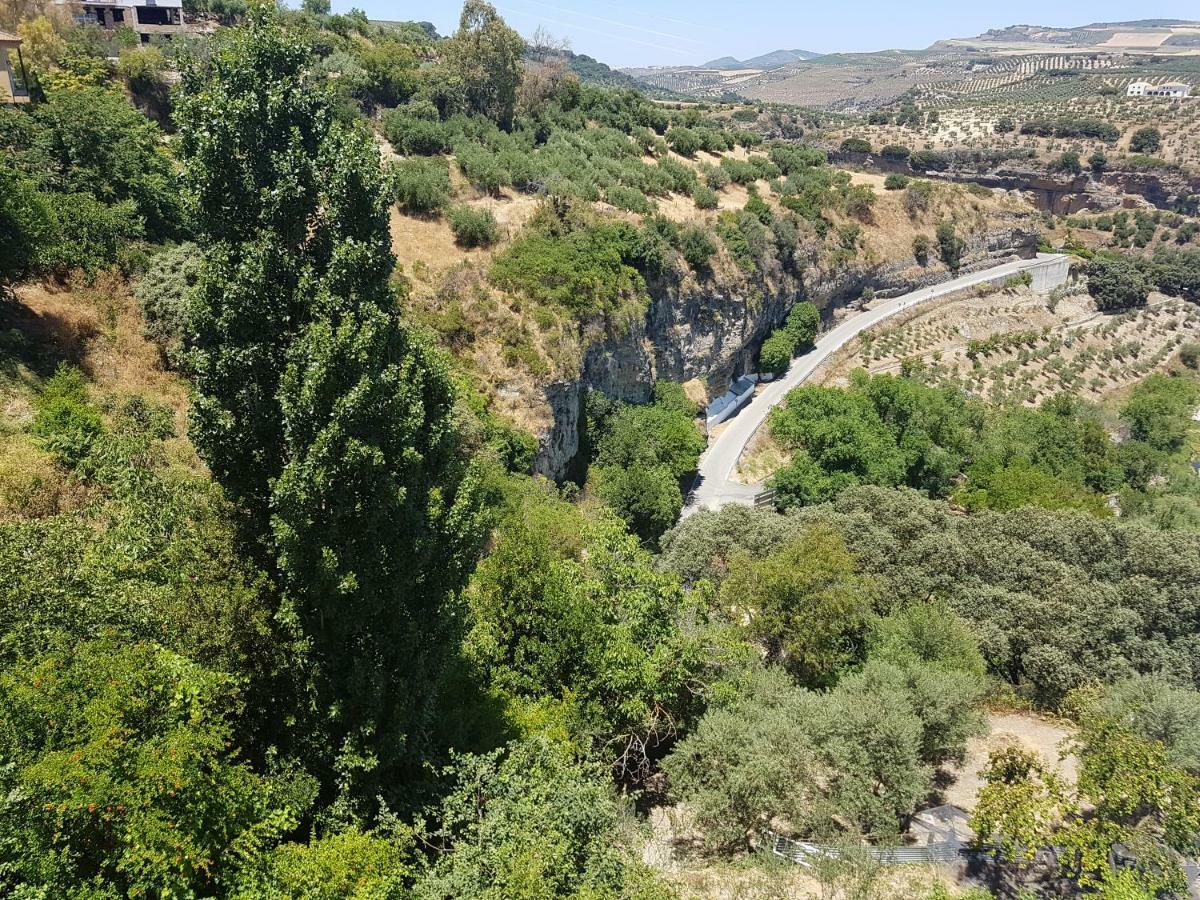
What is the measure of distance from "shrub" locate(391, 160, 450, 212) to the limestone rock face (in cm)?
1387

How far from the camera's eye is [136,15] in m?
52.5

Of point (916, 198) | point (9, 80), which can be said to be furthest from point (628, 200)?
point (916, 198)

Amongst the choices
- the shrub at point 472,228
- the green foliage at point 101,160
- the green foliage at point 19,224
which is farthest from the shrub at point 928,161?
the green foliage at point 19,224

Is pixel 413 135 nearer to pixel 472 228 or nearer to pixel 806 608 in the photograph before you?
pixel 472 228

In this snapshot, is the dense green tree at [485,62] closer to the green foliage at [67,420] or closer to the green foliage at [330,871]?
the green foliage at [67,420]

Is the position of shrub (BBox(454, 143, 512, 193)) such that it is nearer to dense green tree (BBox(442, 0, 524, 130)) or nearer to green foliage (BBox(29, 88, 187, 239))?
dense green tree (BBox(442, 0, 524, 130))

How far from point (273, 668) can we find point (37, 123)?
98.4 feet

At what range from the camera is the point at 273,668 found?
11891 millimetres

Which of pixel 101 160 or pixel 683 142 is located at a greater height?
pixel 683 142

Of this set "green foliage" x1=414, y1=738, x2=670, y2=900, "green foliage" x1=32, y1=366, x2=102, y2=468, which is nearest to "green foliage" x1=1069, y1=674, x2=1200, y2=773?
"green foliage" x1=414, y1=738, x2=670, y2=900

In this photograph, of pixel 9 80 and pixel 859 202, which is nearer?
A: pixel 9 80

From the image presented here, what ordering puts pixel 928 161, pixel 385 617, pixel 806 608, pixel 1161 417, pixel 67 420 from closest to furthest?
pixel 385 617 < pixel 67 420 < pixel 806 608 < pixel 1161 417 < pixel 928 161

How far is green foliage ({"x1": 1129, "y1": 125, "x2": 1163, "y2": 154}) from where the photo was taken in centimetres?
11156

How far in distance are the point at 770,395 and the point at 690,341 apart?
34.4 ft
